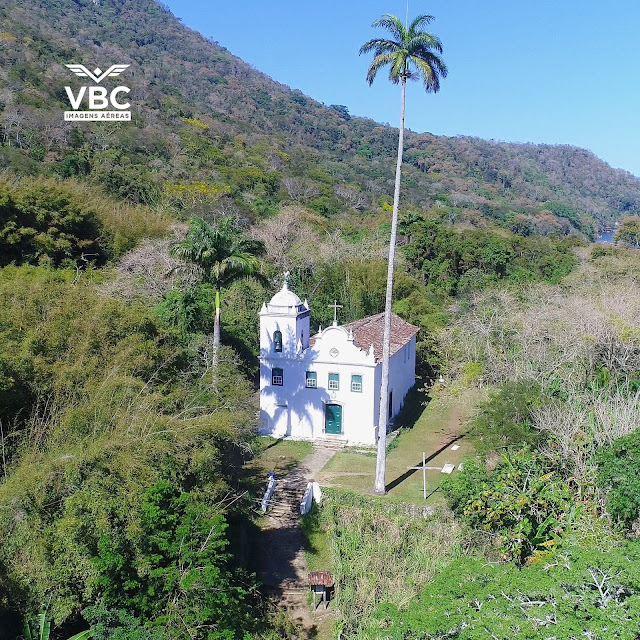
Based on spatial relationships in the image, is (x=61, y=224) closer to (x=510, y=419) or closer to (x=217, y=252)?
(x=217, y=252)

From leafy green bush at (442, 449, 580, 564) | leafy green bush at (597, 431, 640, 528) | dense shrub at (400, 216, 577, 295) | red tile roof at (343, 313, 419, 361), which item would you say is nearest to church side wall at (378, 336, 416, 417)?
red tile roof at (343, 313, 419, 361)

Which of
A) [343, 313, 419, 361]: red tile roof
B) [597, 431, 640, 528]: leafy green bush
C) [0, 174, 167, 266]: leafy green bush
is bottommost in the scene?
[597, 431, 640, 528]: leafy green bush

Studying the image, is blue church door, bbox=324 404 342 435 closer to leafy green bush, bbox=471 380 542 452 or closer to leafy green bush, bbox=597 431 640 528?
leafy green bush, bbox=471 380 542 452

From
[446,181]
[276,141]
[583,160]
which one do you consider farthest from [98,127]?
[583,160]

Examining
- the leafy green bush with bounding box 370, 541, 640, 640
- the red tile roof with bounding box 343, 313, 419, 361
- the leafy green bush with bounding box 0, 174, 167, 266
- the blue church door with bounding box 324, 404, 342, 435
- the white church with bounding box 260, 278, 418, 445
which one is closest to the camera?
the leafy green bush with bounding box 370, 541, 640, 640

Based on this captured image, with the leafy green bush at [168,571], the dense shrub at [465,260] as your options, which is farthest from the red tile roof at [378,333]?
the dense shrub at [465,260]

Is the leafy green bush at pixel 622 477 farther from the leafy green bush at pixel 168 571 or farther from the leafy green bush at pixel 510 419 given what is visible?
the leafy green bush at pixel 168 571
